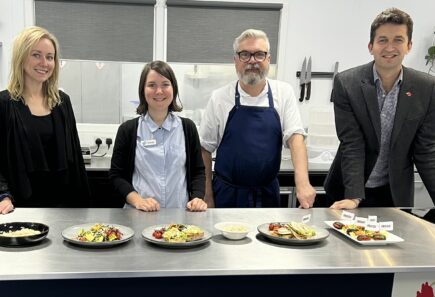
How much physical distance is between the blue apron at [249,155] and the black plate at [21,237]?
3.31 ft

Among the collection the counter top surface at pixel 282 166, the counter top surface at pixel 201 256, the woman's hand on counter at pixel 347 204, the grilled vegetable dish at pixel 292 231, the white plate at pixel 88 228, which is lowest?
the counter top surface at pixel 282 166

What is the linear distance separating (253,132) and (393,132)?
66 cm

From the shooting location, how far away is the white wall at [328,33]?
134 inches

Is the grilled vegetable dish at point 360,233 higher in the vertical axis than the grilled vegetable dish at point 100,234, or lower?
lower

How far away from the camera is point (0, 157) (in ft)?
6.13

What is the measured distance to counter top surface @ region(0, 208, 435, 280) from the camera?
114 cm

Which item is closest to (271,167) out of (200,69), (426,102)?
(426,102)

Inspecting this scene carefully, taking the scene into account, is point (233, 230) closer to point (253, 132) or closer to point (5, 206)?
point (253, 132)

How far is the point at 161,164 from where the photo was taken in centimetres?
187

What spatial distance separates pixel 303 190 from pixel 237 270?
0.85m

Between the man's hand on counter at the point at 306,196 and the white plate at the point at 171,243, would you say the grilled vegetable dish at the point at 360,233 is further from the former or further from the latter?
the white plate at the point at 171,243

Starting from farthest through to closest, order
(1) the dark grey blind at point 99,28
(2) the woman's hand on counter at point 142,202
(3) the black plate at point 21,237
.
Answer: (1) the dark grey blind at point 99,28
(2) the woman's hand on counter at point 142,202
(3) the black plate at point 21,237

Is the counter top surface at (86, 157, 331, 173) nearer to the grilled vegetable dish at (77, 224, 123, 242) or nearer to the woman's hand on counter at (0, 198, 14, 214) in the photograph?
the woman's hand on counter at (0, 198, 14, 214)

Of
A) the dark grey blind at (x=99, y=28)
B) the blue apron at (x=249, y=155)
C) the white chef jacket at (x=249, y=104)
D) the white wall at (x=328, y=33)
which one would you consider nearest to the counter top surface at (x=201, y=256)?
the blue apron at (x=249, y=155)
